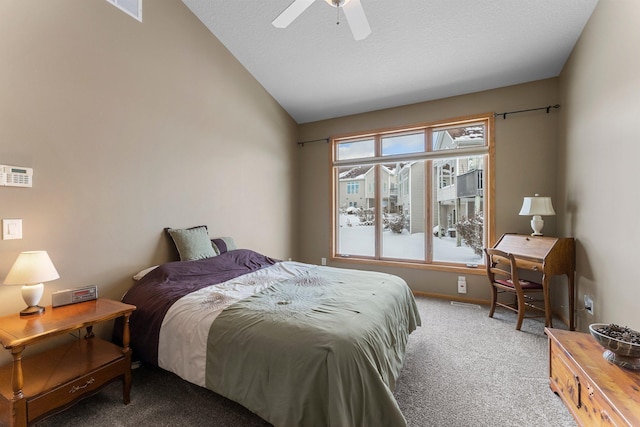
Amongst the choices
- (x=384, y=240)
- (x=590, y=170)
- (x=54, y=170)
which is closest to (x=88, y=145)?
(x=54, y=170)

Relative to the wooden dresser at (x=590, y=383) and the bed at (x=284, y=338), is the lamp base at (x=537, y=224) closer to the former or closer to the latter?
the wooden dresser at (x=590, y=383)

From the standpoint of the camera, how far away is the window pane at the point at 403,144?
13.0 feet

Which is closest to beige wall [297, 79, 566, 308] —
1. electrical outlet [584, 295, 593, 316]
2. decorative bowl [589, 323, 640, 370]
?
electrical outlet [584, 295, 593, 316]

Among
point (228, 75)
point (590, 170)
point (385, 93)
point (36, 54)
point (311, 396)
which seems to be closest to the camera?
point (311, 396)

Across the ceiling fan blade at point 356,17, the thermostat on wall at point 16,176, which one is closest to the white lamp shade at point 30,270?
the thermostat on wall at point 16,176

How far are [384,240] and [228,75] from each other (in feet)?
10.4

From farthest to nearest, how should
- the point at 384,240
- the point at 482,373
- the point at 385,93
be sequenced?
the point at 384,240
the point at 385,93
the point at 482,373

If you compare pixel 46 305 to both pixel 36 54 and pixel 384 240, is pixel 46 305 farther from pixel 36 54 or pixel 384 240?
pixel 384 240

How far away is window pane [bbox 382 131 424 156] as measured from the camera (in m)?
3.97

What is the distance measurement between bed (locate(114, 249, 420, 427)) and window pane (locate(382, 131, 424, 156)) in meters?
2.32

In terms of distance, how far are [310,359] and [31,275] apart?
1.69 m

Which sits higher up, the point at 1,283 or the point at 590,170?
the point at 590,170

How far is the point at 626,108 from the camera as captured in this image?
6.21 ft

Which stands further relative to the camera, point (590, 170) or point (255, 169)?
point (255, 169)
